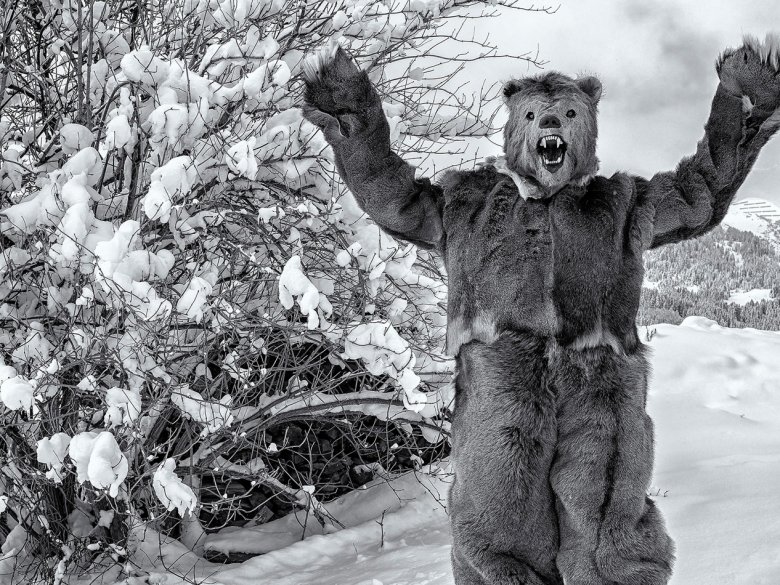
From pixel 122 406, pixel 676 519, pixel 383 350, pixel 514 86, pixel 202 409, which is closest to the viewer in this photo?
pixel 514 86

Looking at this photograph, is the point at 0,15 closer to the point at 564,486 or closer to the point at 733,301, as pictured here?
the point at 564,486

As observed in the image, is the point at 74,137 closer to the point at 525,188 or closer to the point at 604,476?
the point at 525,188

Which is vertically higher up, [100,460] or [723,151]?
[723,151]

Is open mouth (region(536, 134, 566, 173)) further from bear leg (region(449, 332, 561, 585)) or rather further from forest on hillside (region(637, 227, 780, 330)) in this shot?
forest on hillside (region(637, 227, 780, 330))

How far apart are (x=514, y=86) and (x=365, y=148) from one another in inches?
21.8

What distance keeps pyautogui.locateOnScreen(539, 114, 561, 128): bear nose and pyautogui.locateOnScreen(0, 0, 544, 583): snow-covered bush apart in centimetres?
112

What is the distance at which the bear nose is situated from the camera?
6.94ft

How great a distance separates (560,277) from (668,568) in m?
0.90

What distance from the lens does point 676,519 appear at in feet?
13.9

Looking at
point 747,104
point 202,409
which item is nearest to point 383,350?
point 202,409

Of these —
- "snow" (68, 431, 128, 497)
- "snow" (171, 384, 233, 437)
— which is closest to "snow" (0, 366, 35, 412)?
"snow" (68, 431, 128, 497)

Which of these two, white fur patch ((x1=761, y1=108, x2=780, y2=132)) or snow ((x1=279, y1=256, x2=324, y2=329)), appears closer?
white fur patch ((x1=761, y1=108, x2=780, y2=132))

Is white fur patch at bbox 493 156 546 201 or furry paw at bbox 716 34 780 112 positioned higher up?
furry paw at bbox 716 34 780 112

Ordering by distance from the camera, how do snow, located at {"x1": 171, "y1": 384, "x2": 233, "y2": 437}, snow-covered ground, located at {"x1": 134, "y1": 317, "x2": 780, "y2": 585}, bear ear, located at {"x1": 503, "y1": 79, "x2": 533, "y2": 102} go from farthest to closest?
snow-covered ground, located at {"x1": 134, "y1": 317, "x2": 780, "y2": 585}, snow, located at {"x1": 171, "y1": 384, "x2": 233, "y2": 437}, bear ear, located at {"x1": 503, "y1": 79, "x2": 533, "y2": 102}
